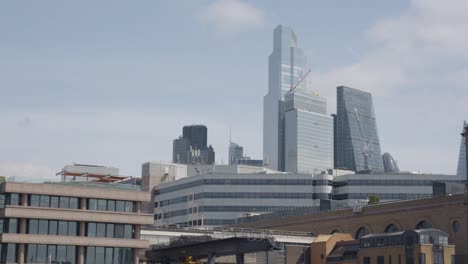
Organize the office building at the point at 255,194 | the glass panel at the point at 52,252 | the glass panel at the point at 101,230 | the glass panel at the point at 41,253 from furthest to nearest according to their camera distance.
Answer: the office building at the point at 255,194 → the glass panel at the point at 101,230 → the glass panel at the point at 52,252 → the glass panel at the point at 41,253

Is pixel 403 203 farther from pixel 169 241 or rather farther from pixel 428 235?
pixel 169 241

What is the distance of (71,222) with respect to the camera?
10700 centimetres

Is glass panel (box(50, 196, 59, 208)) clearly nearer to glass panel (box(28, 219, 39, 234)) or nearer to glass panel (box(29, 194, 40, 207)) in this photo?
glass panel (box(29, 194, 40, 207))

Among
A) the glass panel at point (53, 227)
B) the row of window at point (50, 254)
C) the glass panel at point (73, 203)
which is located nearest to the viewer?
the row of window at point (50, 254)

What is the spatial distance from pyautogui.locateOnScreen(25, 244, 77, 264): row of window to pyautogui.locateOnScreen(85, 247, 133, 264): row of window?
1.93 m

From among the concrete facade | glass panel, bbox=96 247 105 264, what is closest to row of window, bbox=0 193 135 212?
glass panel, bbox=96 247 105 264

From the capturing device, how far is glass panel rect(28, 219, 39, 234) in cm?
10412

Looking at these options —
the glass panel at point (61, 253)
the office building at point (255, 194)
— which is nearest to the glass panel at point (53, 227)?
the glass panel at point (61, 253)

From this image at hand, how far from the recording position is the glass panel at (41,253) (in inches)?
4094

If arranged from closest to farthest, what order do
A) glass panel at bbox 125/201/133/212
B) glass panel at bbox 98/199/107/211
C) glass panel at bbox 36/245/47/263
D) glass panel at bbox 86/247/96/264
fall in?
glass panel at bbox 36/245/47/263 → glass panel at bbox 86/247/96/264 → glass panel at bbox 98/199/107/211 → glass panel at bbox 125/201/133/212

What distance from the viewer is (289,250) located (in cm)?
13862

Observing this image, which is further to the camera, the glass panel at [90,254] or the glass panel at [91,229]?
the glass panel at [91,229]

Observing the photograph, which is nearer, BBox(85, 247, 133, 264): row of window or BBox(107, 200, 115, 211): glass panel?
BBox(85, 247, 133, 264): row of window

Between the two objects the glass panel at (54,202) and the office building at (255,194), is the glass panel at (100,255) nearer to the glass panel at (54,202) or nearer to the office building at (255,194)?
the glass panel at (54,202)
